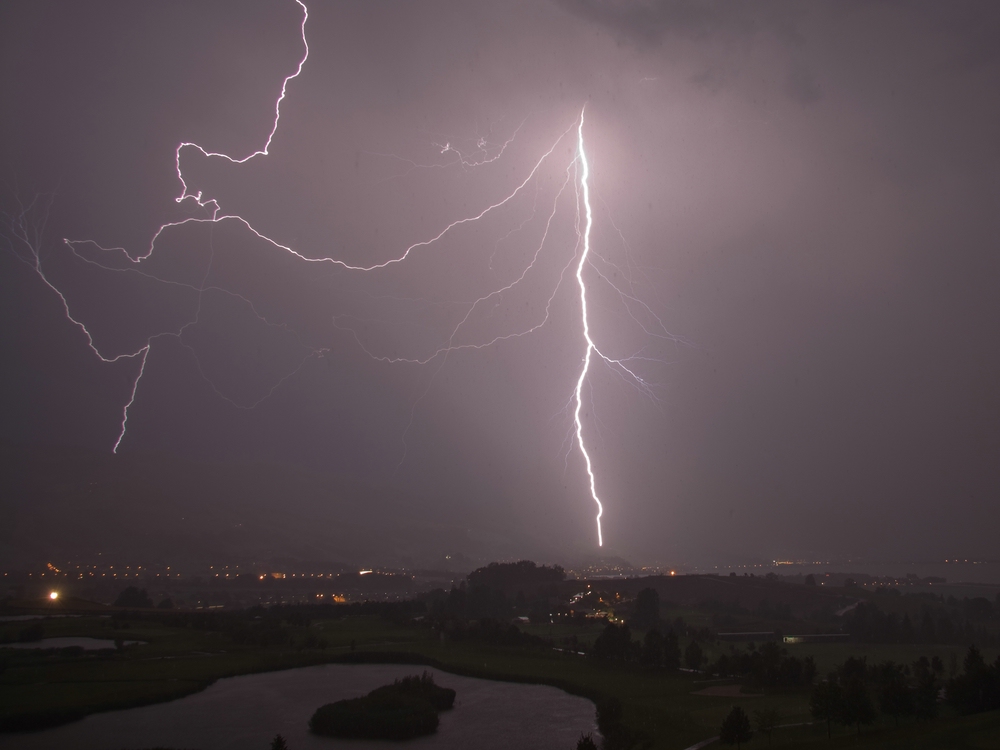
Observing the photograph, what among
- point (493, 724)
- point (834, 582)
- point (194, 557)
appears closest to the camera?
point (493, 724)

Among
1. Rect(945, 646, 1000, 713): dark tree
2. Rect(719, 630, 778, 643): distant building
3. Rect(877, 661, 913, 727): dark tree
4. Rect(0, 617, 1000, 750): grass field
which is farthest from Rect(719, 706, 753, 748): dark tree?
Rect(719, 630, 778, 643): distant building

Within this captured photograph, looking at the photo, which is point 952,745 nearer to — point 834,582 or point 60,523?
point 834,582

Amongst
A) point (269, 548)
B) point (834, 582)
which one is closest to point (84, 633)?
point (834, 582)

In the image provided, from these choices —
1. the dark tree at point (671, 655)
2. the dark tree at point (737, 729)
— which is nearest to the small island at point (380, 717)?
the dark tree at point (737, 729)

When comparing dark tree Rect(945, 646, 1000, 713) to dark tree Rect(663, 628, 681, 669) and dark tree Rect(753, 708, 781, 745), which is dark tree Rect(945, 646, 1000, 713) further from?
dark tree Rect(663, 628, 681, 669)

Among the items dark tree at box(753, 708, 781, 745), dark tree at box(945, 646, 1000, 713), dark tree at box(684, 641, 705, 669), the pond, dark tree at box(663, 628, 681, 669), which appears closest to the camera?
dark tree at box(753, 708, 781, 745)

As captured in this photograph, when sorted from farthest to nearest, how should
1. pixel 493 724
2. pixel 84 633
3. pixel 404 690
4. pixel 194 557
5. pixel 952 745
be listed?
pixel 194 557
pixel 84 633
pixel 404 690
pixel 493 724
pixel 952 745

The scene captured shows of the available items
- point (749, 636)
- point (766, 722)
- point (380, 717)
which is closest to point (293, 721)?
point (380, 717)
